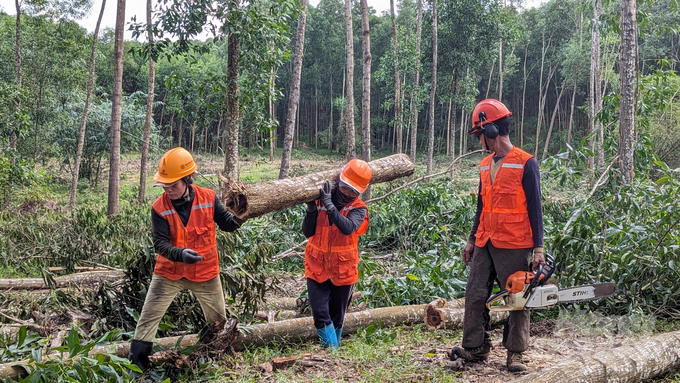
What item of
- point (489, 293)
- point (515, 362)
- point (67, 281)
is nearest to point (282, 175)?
point (67, 281)

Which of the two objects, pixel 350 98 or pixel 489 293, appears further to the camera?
pixel 350 98

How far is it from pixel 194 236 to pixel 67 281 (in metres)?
2.89

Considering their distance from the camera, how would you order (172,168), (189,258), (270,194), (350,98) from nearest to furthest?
1. (189,258)
2. (172,168)
3. (270,194)
4. (350,98)

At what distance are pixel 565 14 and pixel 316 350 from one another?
1401 inches

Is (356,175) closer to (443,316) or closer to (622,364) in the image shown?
(443,316)

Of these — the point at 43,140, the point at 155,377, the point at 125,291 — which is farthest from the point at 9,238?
the point at 43,140

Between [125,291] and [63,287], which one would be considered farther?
[63,287]

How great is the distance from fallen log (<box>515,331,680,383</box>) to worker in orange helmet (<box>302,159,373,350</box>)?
1.48 metres

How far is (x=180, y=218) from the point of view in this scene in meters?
3.43

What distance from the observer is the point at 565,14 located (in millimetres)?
33000

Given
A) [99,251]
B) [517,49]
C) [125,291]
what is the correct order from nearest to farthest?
1. [125,291]
2. [99,251]
3. [517,49]

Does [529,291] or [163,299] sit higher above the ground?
[529,291]

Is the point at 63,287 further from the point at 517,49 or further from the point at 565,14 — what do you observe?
the point at 517,49

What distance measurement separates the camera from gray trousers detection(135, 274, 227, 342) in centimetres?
342
